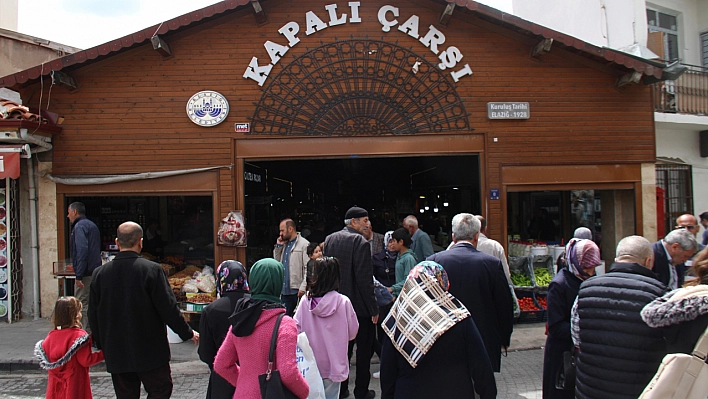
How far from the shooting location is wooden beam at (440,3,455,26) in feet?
28.8

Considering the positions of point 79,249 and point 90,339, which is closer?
point 90,339

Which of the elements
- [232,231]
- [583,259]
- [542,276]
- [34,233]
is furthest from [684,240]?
[34,233]

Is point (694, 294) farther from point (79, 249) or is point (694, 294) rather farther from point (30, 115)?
point (30, 115)

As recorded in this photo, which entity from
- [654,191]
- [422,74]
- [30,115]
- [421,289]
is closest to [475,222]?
[421,289]

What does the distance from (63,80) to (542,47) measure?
8.10 metres

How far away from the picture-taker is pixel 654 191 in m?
9.45

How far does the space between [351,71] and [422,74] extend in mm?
1256

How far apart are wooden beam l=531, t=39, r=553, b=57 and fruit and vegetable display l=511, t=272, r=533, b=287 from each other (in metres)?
3.95

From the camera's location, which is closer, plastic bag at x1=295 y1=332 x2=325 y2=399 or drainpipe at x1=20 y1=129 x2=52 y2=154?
plastic bag at x1=295 y1=332 x2=325 y2=399

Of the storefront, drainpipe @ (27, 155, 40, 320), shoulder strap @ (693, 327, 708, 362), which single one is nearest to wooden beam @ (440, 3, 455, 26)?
the storefront

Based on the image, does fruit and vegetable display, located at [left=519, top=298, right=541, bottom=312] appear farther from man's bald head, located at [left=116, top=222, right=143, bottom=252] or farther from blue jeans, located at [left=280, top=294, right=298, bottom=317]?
man's bald head, located at [left=116, top=222, right=143, bottom=252]

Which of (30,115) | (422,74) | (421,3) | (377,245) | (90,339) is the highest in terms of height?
(421,3)

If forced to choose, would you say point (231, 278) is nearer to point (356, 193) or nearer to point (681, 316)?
point (681, 316)

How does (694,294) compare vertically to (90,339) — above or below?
above
